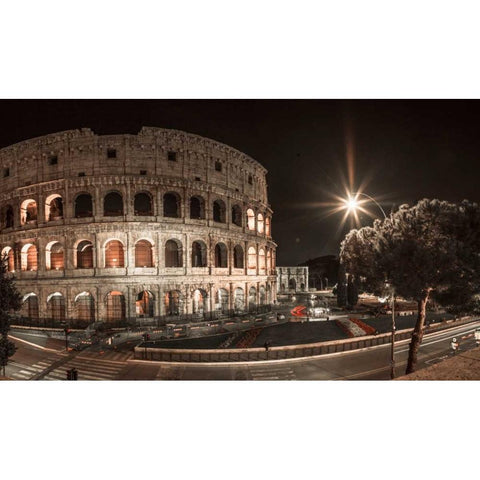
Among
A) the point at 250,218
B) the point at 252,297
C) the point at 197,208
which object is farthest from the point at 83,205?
the point at 252,297

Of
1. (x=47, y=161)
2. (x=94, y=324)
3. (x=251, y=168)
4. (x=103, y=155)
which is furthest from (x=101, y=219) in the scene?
(x=251, y=168)

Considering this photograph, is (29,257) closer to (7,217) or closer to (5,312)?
(7,217)

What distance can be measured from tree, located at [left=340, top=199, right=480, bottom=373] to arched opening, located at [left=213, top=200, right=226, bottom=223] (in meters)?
10.1

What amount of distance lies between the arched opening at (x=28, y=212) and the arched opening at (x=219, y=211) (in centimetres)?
1077

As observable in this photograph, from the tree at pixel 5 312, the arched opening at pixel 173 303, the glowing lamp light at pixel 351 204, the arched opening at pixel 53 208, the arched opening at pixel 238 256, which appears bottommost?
the arched opening at pixel 173 303

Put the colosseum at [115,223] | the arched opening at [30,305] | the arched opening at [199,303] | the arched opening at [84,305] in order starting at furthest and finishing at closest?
the arched opening at [199,303], the arched opening at [84,305], the colosseum at [115,223], the arched opening at [30,305]

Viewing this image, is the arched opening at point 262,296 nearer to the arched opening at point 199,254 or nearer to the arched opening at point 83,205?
the arched opening at point 199,254

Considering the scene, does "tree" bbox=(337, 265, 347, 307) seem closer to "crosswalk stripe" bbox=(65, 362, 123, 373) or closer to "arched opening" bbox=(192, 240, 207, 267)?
"arched opening" bbox=(192, 240, 207, 267)

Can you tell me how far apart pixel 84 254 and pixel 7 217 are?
5.02 metres

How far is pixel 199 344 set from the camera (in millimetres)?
9539

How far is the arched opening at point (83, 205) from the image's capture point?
564 inches

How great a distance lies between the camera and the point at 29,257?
14250mm

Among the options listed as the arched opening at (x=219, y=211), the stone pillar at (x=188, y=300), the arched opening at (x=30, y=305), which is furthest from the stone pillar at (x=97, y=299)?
the arched opening at (x=219, y=211)

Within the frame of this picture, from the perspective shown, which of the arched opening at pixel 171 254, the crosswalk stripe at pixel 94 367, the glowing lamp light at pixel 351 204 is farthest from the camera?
the arched opening at pixel 171 254
